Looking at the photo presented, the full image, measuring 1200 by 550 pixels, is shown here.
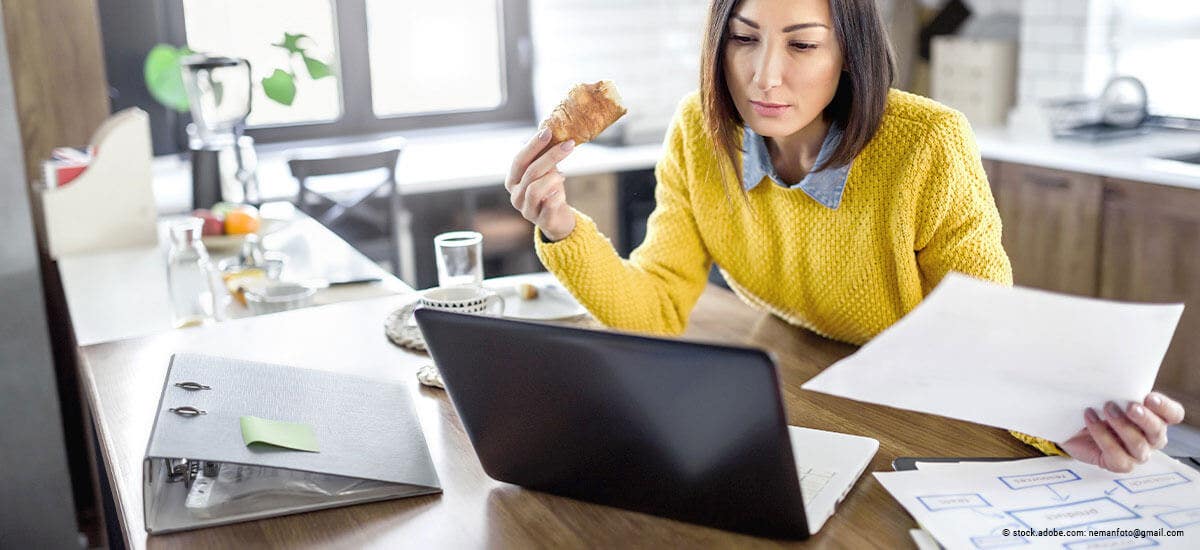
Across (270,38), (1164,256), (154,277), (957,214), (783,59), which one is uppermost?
(270,38)

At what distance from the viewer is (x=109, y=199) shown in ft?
8.61

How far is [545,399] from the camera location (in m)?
1.00

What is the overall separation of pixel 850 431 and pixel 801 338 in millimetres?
380

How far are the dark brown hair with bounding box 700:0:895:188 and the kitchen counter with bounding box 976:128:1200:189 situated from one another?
5.71ft

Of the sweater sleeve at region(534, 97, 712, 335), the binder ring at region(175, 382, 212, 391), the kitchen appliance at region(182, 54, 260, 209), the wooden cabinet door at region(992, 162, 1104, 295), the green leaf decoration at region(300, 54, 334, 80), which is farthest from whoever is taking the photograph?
the wooden cabinet door at region(992, 162, 1104, 295)

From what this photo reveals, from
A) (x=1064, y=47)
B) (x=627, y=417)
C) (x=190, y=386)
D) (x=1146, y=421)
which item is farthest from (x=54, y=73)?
(x=1064, y=47)

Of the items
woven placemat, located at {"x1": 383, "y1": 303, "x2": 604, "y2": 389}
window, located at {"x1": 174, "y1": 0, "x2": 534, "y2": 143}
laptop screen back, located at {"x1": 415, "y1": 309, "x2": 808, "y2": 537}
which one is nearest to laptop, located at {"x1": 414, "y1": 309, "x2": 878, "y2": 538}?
laptop screen back, located at {"x1": 415, "y1": 309, "x2": 808, "y2": 537}

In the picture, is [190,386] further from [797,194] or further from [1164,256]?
[1164,256]

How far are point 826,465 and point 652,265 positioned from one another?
657 millimetres

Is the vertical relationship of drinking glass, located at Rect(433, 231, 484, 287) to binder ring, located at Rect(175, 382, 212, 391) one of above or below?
above

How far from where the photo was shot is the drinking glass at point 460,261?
1.62 metres

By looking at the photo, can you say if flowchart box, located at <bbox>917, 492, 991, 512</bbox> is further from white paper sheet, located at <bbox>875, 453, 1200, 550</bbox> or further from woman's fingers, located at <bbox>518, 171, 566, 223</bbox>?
woman's fingers, located at <bbox>518, 171, 566, 223</bbox>

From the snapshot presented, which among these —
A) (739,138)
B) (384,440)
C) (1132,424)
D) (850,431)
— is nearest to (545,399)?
(384,440)

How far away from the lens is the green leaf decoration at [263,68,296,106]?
6.81ft
